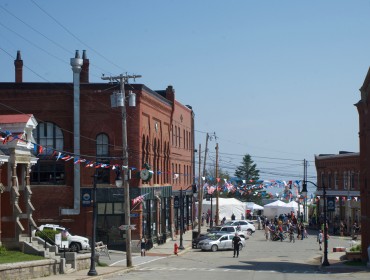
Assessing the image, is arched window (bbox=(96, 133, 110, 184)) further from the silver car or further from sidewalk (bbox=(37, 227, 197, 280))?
the silver car

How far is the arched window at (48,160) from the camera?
55.9m

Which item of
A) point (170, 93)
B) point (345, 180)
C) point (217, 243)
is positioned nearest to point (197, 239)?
point (217, 243)

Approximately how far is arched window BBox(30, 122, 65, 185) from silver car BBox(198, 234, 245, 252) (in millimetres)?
11845

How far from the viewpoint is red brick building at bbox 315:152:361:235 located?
79.3 m

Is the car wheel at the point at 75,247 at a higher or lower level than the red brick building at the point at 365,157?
lower

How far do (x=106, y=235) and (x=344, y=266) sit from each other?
18.6 m

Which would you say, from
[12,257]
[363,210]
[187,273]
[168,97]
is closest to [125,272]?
[187,273]

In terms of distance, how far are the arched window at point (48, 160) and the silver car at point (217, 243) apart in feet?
38.9

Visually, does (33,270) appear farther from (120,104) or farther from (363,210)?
(363,210)

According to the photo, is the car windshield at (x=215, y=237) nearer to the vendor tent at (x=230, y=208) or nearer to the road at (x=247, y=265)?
the road at (x=247, y=265)

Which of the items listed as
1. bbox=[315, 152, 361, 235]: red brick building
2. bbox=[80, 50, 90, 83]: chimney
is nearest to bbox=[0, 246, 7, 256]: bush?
bbox=[80, 50, 90, 83]: chimney

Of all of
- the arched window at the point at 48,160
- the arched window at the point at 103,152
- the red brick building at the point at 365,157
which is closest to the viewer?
the red brick building at the point at 365,157

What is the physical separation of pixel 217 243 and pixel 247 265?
45.4 feet

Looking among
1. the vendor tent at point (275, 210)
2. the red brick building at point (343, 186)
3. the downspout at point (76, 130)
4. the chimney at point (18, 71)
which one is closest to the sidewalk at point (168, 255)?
the downspout at point (76, 130)
